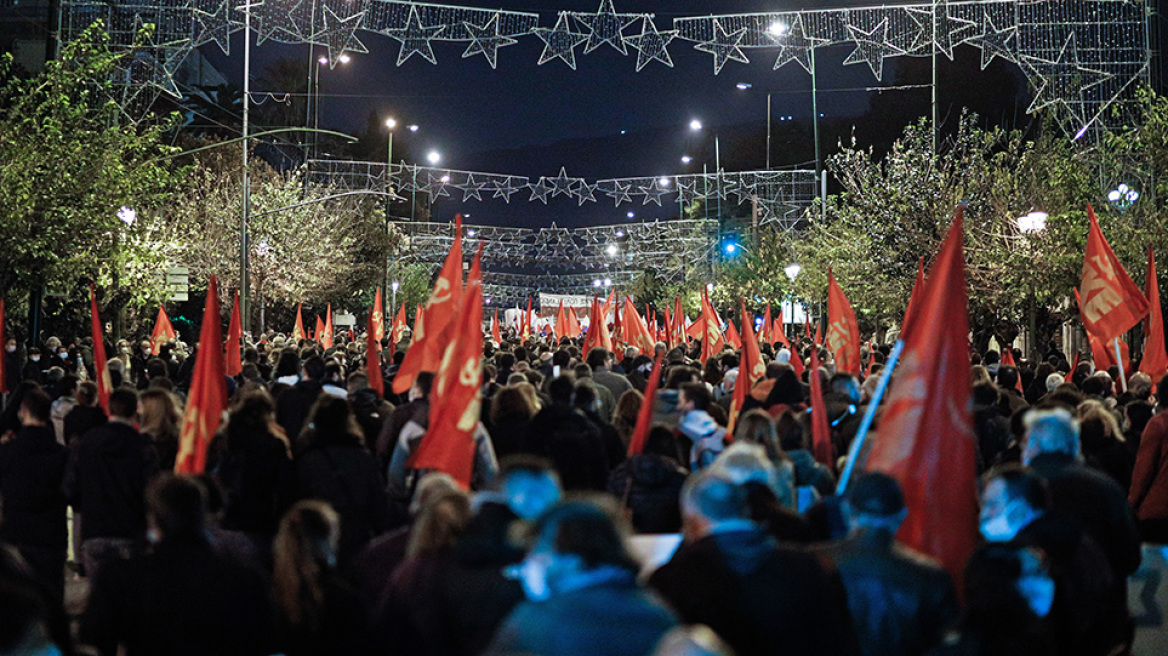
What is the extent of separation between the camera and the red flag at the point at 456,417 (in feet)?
23.3

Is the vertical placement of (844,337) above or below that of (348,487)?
above

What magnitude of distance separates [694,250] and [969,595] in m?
68.7

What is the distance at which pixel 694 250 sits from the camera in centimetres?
7225

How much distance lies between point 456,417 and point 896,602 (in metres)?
3.52

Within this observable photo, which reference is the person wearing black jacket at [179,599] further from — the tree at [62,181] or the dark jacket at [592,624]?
the tree at [62,181]

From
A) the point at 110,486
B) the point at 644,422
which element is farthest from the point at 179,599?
the point at 644,422

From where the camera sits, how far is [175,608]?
4371 mm

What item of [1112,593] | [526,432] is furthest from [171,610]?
[526,432]

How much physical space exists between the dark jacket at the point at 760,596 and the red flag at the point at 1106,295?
1006 cm

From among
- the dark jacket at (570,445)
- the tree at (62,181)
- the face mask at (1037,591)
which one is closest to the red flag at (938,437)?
the face mask at (1037,591)

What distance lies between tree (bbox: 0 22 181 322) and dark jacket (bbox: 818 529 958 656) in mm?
18146

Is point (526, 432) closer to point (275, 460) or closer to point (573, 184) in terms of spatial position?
point (275, 460)

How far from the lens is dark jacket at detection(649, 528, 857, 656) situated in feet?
13.1

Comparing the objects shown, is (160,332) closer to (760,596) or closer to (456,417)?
(456,417)
